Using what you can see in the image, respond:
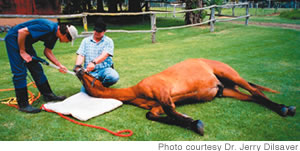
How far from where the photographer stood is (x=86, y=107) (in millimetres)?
3326

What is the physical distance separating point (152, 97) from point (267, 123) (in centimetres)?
150

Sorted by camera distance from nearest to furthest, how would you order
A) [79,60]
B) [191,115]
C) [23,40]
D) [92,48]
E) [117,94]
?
[191,115] < [23,40] < [117,94] < [79,60] < [92,48]

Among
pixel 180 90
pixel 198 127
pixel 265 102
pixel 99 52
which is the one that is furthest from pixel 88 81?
pixel 265 102

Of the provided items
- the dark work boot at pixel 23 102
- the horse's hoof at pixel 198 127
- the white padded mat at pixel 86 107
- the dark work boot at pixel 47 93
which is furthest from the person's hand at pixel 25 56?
the horse's hoof at pixel 198 127

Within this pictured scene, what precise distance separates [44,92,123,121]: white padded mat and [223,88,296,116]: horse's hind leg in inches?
70.8

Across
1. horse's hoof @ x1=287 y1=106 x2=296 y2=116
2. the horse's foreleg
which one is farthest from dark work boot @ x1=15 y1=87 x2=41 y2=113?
horse's hoof @ x1=287 y1=106 x2=296 y2=116

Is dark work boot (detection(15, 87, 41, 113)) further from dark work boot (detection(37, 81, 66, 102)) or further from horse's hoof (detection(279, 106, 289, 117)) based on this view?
horse's hoof (detection(279, 106, 289, 117))

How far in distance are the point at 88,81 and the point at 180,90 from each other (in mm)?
1311

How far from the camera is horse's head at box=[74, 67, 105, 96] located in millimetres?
3115

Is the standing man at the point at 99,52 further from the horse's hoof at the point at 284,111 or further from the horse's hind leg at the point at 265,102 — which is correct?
the horse's hoof at the point at 284,111

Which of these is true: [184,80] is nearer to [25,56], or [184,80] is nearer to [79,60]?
[79,60]

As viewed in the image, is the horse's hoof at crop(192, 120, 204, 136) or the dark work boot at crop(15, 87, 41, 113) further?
the dark work boot at crop(15, 87, 41, 113)
